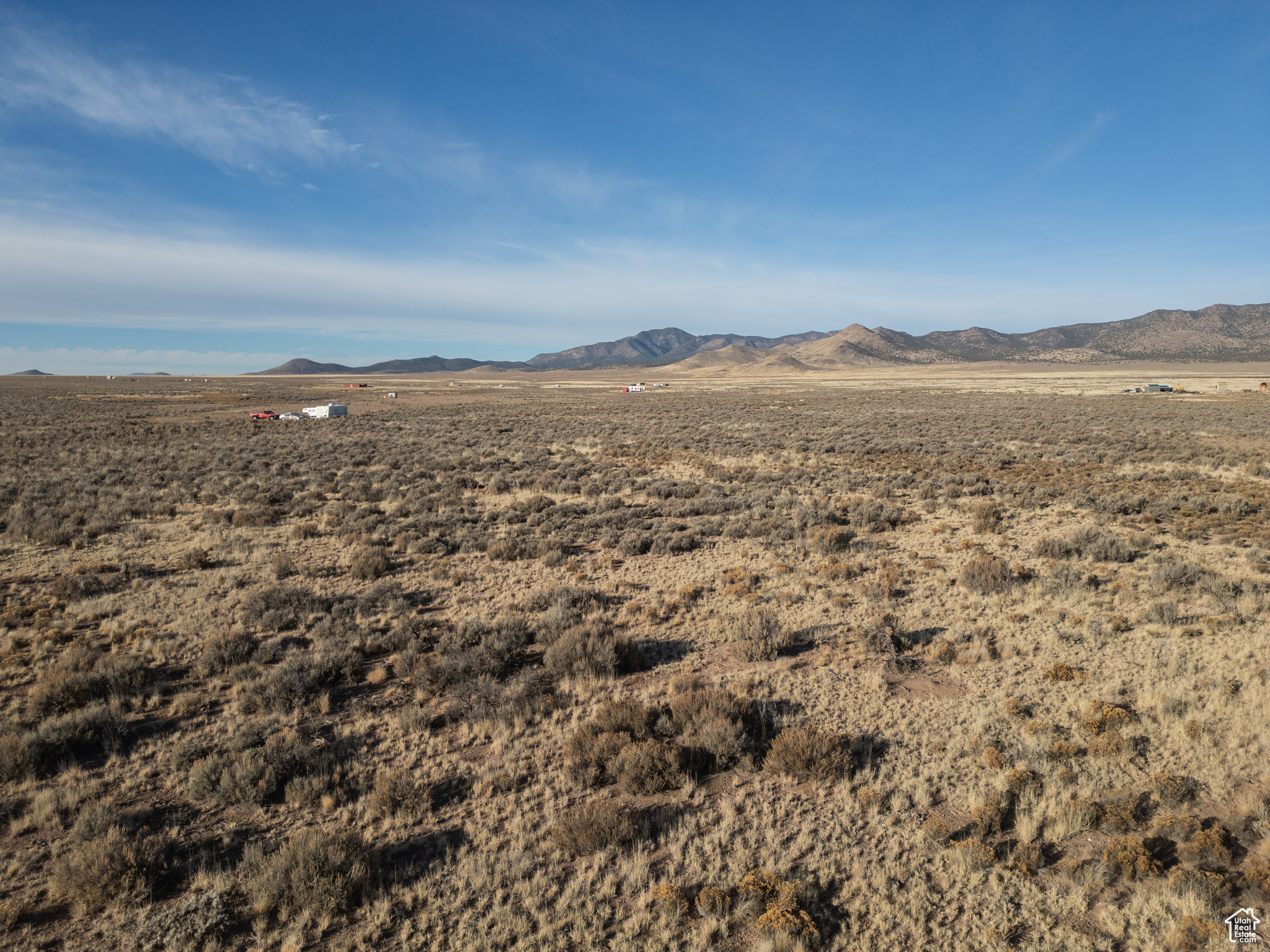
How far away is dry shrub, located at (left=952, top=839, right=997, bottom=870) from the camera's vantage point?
447 centimetres

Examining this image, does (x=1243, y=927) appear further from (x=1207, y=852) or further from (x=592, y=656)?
(x=592, y=656)

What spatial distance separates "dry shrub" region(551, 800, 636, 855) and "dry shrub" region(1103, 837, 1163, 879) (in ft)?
12.6

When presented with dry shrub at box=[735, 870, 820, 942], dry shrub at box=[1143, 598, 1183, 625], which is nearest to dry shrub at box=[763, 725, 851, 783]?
dry shrub at box=[735, 870, 820, 942]

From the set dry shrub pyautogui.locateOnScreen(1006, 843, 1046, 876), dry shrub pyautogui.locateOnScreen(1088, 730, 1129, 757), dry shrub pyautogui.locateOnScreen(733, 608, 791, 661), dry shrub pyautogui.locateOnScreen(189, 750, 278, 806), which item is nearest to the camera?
dry shrub pyautogui.locateOnScreen(1006, 843, 1046, 876)

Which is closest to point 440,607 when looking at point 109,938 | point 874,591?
point 109,938

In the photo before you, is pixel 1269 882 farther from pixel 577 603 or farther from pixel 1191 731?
pixel 577 603

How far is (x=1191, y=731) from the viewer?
5.91 metres

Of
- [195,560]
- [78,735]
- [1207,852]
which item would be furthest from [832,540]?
[195,560]

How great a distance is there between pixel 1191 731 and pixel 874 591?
14.4ft

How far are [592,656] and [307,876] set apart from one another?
3992 mm

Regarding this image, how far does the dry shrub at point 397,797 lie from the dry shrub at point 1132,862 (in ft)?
19.1

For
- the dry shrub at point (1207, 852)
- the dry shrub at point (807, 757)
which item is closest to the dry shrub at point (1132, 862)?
the dry shrub at point (1207, 852)

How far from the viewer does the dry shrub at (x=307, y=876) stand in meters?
4.13

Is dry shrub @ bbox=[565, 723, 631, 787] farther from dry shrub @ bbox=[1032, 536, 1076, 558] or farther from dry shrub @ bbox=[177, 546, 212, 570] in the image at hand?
dry shrub @ bbox=[1032, 536, 1076, 558]
